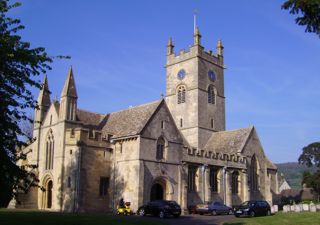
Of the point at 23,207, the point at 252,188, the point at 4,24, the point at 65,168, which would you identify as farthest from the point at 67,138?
the point at 252,188

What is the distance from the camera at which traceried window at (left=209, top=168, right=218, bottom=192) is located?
4862cm

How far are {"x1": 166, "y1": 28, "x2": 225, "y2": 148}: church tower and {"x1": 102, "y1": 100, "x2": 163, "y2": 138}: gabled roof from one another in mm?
15417

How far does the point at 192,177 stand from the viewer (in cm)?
4606

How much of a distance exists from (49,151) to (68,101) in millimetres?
5936

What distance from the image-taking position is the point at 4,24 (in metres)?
17.3

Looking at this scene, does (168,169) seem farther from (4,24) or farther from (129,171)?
(4,24)

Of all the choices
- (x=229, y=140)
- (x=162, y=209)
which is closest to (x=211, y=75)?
(x=229, y=140)

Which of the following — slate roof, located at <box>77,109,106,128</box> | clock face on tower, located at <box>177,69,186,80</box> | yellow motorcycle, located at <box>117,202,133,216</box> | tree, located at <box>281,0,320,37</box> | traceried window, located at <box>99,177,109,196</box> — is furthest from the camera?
clock face on tower, located at <box>177,69,186,80</box>

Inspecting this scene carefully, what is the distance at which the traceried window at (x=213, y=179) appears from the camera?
48.6 m

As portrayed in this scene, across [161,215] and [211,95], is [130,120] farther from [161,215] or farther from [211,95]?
[211,95]

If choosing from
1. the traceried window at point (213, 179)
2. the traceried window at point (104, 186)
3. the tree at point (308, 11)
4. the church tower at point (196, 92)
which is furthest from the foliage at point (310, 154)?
the tree at point (308, 11)

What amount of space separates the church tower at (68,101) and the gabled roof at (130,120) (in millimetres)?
4874

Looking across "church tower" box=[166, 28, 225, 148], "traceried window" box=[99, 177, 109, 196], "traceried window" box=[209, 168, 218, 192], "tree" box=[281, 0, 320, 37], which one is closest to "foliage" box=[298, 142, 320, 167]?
"church tower" box=[166, 28, 225, 148]

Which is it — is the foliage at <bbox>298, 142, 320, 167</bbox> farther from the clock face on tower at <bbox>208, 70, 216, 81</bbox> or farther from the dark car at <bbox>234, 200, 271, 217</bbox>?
the dark car at <bbox>234, 200, 271, 217</bbox>
